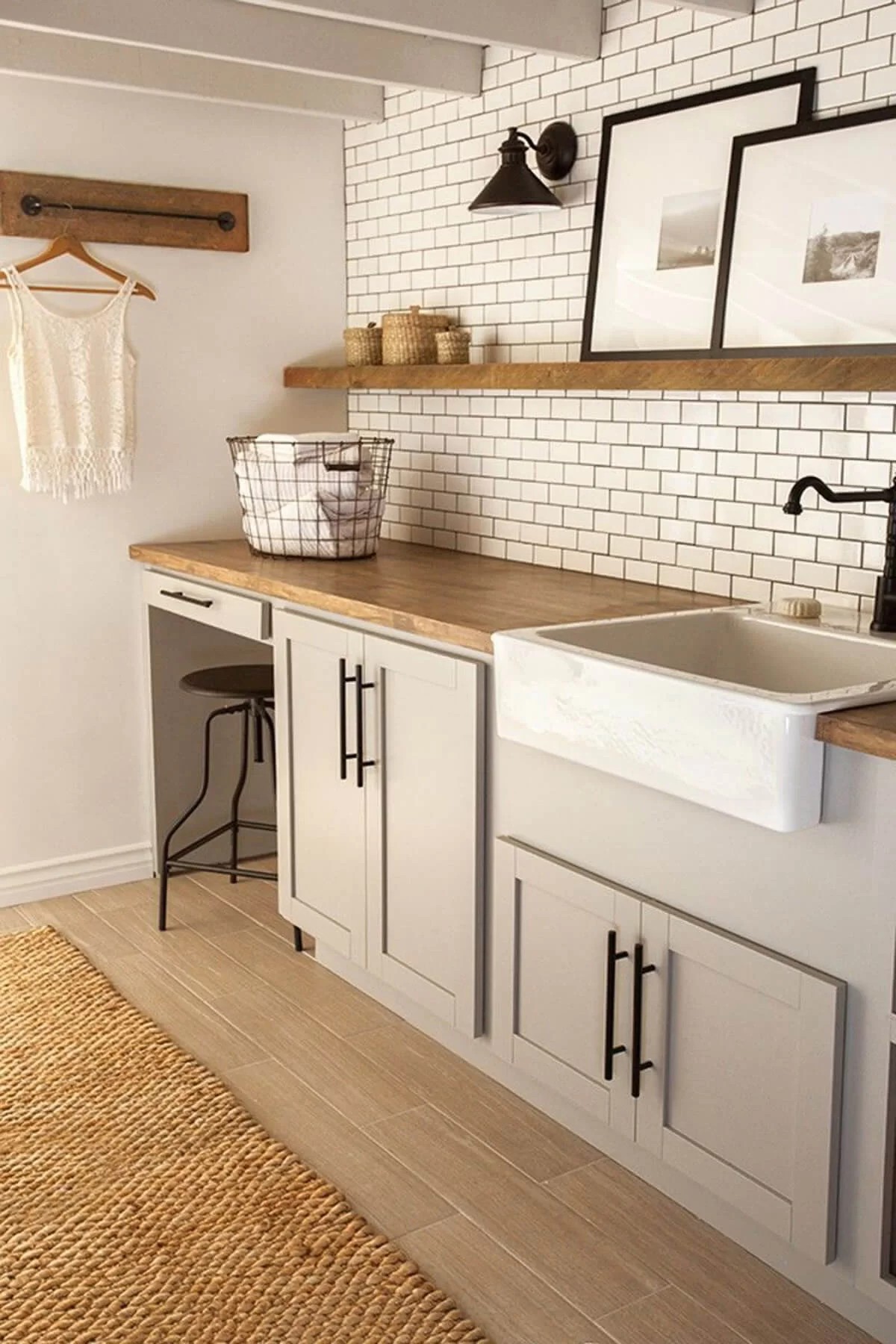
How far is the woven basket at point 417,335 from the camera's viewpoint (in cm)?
405

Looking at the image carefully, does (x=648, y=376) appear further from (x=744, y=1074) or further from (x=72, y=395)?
(x=72, y=395)

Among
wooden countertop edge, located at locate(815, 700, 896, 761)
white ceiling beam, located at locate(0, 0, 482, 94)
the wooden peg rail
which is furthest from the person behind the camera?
the wooden peg rail

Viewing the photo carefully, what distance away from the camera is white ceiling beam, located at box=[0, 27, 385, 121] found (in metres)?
3.77

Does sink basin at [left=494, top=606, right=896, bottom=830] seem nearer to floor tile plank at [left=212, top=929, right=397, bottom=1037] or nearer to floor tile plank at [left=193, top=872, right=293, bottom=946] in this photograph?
floor tile plank at [left=212, top=929, right=397, bottom=1037]

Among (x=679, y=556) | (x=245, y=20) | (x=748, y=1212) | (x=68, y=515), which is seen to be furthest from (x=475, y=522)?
(x=748, y=1212)

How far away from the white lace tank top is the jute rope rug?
1.61 m

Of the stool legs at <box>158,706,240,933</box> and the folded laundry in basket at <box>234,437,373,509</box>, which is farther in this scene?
the stool legs at <box>158,706,240,933</box>

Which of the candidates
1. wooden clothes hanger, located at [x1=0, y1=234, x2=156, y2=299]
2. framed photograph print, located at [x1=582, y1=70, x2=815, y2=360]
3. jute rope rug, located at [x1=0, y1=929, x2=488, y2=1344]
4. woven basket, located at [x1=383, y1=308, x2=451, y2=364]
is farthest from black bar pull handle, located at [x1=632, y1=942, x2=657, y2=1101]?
wooden clothes hanger, located at [x1=0, y1=234, x2=156, y2=299]

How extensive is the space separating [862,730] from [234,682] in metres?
2.25

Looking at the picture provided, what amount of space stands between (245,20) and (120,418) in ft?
3.79

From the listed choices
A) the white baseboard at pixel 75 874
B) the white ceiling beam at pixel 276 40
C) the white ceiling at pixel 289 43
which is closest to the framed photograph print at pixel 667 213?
the white ceiling at pixel 289 43

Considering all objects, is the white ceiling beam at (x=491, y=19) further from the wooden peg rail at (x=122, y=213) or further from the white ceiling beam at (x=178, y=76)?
the wooden peg rail at (x=122, y=213)

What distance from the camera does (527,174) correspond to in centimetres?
357

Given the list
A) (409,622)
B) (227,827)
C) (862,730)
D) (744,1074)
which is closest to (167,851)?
(227,827)
